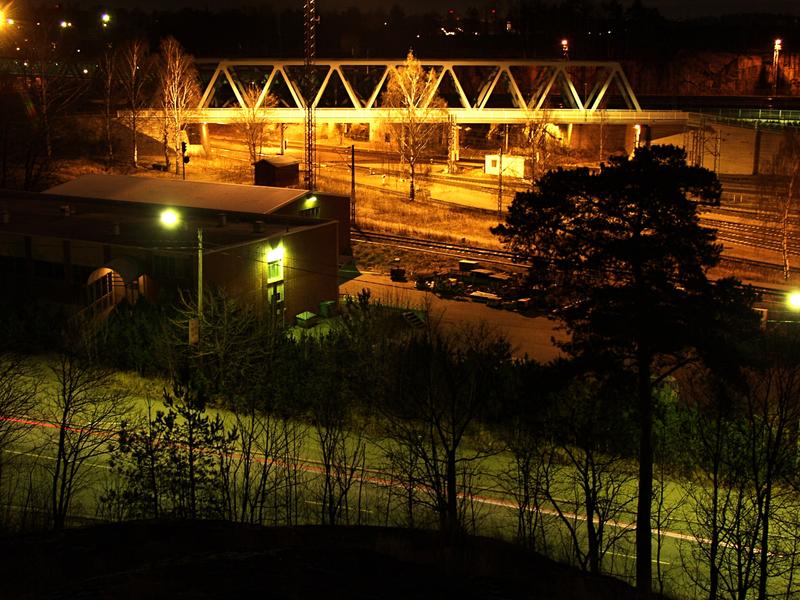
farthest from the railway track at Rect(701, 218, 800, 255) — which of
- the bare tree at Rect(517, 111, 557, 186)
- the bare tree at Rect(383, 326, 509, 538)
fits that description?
the bare tree at Rect(383, 326, 509, 538)

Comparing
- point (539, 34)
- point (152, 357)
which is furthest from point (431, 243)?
point (539, 34)

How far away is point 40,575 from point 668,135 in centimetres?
3407

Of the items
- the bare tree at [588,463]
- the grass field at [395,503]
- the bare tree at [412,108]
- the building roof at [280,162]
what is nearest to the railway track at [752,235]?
the bare tree at [412,108]

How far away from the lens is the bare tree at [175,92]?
106 feet

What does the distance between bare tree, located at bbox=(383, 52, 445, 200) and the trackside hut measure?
13.1 meters

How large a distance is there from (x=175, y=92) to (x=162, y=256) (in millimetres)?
18891

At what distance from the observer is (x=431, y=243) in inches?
878

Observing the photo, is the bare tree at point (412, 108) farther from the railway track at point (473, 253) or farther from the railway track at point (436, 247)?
the railway track at point (473, 253)

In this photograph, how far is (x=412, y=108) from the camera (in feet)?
103

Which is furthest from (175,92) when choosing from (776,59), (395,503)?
(776,59)

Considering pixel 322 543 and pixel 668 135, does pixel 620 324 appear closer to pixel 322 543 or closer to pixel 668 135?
pixel 322 543

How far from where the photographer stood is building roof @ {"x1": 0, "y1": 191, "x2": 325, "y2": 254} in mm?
15781

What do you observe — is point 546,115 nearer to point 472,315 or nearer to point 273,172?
point 273,172

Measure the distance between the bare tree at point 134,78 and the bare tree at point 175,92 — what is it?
0.80 m
